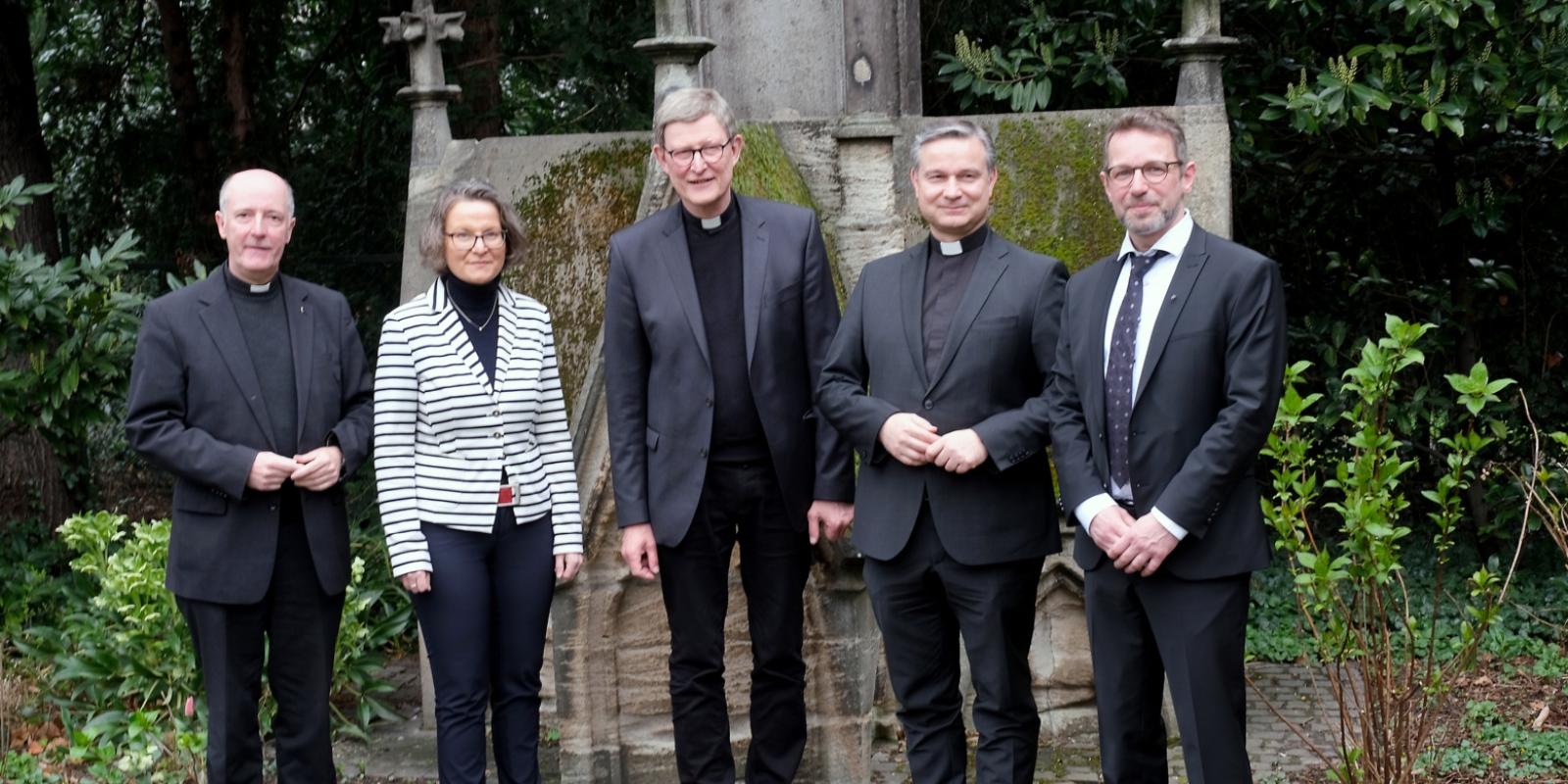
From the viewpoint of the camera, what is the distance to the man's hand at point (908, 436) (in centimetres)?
389

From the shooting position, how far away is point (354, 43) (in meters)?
9.80

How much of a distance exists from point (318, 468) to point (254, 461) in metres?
0.16

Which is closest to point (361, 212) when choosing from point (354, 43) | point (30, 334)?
point (354, 43)

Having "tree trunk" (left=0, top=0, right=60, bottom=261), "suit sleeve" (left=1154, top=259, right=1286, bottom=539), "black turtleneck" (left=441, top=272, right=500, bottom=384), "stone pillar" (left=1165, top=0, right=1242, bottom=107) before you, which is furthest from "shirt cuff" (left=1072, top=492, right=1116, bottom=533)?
"tree trunk" (left=0, top=0, right=60, bottom=261)

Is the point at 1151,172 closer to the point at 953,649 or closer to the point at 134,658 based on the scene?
the point at 953,649

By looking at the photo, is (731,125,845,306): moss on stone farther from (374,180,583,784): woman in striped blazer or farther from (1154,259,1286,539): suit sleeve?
(1154,259,1286,539): suit sleeve

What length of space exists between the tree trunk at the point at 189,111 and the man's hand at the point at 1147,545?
7.14 m

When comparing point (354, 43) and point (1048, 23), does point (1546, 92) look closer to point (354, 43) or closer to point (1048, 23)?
point (1048, 23)

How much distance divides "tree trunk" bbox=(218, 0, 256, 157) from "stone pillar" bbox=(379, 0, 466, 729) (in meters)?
3.22

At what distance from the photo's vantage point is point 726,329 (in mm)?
4172

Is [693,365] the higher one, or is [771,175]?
[771,175]

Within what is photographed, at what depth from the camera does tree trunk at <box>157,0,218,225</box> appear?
927 cm

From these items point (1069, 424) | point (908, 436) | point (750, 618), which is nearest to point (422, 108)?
point (750, 618)

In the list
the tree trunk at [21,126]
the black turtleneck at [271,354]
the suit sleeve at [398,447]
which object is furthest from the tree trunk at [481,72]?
the suit sleeve at [398,447]
